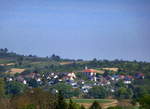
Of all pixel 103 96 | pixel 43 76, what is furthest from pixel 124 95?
pixel 43 76

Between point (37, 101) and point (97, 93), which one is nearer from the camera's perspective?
point (37, 101)

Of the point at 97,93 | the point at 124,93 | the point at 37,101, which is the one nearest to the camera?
the point at 37,101

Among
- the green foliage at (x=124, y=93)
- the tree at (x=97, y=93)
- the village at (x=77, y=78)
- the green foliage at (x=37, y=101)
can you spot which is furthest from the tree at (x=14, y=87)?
the green foliage at (x=37, y=101)

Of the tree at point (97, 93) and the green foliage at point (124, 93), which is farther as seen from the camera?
the tree at point (97, 93)

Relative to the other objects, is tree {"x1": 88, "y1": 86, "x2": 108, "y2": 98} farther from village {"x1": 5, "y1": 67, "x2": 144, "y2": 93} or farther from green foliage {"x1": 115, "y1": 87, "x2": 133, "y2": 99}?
village {"x1": 5, "y1": 67, "x2": 144, "y2": 93}

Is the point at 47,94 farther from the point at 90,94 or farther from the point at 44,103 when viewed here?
the point at 90,94


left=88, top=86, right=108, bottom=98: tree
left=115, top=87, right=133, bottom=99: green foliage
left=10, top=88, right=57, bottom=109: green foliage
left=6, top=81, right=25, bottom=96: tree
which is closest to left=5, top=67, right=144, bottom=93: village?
left=6, top=81, right=25, bottom=96: tree

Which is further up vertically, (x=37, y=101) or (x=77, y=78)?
(x=77, y=78)

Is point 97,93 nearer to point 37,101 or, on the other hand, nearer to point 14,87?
point 14,87

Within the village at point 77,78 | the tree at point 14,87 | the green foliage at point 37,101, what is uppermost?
the village at point 77,78

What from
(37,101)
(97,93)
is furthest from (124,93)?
(37,101)

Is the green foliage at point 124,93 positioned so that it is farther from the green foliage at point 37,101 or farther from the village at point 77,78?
the green foliage at point 37,101

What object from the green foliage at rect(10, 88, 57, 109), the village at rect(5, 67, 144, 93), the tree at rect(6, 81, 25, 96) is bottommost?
the green foliage at rect(10, 88, 57, 109)
